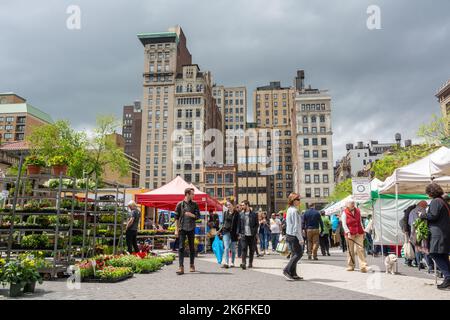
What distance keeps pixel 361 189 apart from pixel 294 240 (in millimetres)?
5554

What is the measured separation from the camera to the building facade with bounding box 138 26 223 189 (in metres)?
114

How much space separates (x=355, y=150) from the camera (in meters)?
121

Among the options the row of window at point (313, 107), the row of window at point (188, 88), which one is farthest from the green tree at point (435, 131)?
the row of window at point (188, 88)

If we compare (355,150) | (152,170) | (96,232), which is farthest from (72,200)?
(355,150)

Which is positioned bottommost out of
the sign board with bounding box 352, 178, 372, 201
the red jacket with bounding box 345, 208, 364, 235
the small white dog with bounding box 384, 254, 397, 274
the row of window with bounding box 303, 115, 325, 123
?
the small white dog with bounding box 384, 254, 397, 274

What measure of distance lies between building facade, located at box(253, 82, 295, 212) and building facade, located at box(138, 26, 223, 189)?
25475 millimetres

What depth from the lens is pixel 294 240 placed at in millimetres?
9469

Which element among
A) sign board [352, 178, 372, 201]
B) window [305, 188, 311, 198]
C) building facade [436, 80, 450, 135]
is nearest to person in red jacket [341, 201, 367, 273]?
sign board [352, 178, 372, 201]

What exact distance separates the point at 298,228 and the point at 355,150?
118m

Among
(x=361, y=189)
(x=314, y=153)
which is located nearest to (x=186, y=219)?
(x=361, y=189)

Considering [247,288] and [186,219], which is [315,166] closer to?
[186,219]

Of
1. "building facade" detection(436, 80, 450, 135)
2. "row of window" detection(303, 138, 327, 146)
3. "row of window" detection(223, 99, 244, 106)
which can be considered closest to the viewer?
"building facade" detection(436, 80, 450, 135)

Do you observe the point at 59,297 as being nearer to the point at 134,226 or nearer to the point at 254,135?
the point at 134,226

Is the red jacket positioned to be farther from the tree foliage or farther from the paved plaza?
the tree foliage
